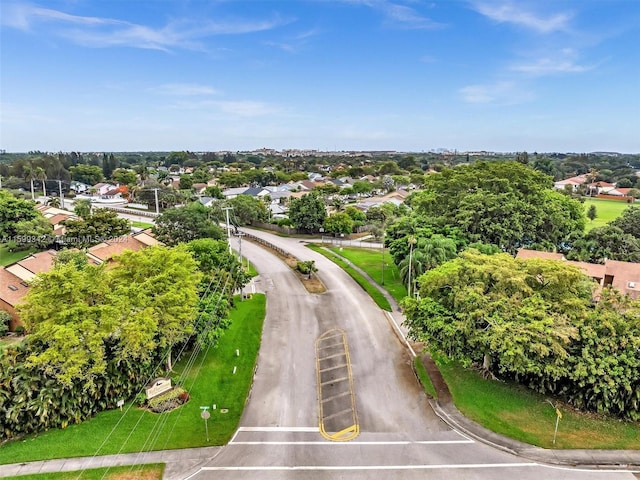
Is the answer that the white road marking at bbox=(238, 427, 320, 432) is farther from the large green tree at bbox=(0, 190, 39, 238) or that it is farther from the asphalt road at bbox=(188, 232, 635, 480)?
the large green tree at bbox=(0, 190, 39, 238)

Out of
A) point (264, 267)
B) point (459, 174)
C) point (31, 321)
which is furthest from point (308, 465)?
point (459, 174)

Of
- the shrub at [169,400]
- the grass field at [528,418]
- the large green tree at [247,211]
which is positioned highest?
the large green tree at [247,211]

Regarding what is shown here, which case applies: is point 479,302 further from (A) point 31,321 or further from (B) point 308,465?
(A) point 31,321

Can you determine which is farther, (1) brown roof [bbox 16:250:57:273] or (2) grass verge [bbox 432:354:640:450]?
(1) brown roof [bbox 16:250:57:273]

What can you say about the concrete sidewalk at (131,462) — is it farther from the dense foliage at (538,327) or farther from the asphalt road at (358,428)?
the dense foliage at (538,327)

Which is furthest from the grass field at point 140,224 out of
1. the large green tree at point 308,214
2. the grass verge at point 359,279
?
the grass verge at point 359,279

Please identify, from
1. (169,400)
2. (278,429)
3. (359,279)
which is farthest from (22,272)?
(359,279)

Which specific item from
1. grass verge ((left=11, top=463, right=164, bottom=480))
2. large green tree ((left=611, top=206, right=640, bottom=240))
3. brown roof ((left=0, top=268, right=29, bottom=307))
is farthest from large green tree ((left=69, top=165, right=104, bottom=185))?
large green tree ((left=611, top=206, right=640, bottom=240))
